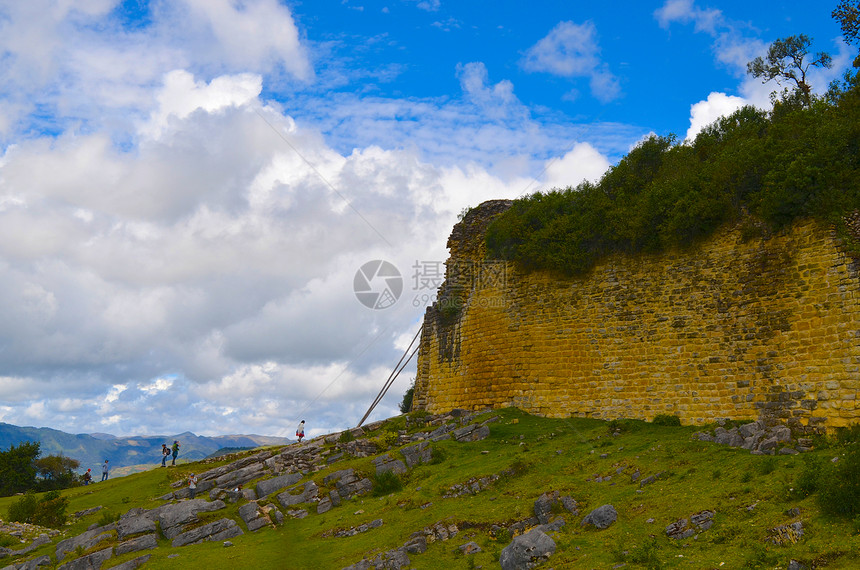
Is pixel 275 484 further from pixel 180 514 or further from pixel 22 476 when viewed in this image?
pixel 22 476

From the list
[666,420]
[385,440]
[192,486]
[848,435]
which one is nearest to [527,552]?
[848,435]

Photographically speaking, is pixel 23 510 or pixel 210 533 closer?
pixel 210 533

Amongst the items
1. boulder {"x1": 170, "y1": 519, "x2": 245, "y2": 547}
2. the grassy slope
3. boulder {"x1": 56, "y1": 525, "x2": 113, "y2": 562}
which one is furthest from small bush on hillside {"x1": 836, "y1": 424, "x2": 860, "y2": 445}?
boulder {"x1": 56, "y1": 525, "x2": 113, "y2": 562}

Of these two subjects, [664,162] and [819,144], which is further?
[664,162]

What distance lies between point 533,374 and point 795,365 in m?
8.17

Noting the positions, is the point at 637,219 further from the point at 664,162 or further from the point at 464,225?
the point at 464,225

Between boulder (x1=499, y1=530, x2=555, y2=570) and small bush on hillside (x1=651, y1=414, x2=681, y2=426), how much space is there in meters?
7.96

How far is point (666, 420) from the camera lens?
17156 mm

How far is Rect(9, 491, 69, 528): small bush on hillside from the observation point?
61.5 ft

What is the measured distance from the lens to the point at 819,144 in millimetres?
15648

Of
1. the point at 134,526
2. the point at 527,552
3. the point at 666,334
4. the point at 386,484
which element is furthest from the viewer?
the point at 666,334

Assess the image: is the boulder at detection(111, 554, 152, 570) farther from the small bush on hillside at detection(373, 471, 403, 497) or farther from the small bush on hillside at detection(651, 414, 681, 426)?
the small bush on hillside at detection(651, 414, 681, 426)

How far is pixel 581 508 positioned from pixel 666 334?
25.2ft

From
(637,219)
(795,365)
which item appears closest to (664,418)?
(795,365)
